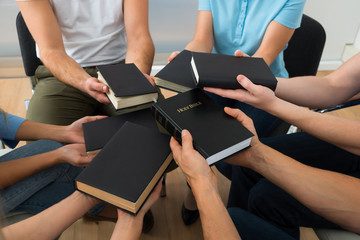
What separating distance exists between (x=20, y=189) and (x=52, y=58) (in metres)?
0.63

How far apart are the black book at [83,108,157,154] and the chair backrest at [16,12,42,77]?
73 cm

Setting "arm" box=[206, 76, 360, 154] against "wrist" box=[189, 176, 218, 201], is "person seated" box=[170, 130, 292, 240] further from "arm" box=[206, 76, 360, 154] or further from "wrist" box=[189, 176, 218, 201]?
"arm" box=[206, 76, 360, 154]

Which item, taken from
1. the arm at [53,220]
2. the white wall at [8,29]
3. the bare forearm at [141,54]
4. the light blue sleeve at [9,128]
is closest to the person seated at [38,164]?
the light blue sleeve at [9,128]

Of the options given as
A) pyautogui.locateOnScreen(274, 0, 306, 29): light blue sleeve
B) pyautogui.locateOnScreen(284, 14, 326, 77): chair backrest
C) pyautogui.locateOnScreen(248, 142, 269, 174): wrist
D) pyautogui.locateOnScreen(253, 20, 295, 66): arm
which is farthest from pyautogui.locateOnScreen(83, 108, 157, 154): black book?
pyautogui.locateOnScreen(284, 14, 326, 77): chair backrest

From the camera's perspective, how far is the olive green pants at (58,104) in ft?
4.13

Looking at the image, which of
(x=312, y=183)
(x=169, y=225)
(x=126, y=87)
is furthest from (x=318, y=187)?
(x=169, y=225)

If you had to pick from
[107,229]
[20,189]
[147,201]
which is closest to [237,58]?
[147,201]

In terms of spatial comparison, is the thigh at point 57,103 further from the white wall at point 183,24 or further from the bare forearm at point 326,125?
the white wall at point 183,24

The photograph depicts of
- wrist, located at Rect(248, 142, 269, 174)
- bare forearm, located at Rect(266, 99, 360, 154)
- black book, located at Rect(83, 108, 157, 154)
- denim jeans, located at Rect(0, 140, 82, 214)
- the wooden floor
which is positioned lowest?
the wooden floor

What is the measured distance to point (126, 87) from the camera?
99cm

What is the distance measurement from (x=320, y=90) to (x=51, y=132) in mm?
1164

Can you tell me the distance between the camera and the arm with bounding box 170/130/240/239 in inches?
28.3

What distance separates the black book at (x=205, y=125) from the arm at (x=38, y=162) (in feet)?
0.97

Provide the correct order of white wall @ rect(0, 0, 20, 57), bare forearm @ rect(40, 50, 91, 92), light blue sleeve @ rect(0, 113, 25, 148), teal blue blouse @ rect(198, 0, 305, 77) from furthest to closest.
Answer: white wall @ rect(0, 0, 20, 57)
teal blue blouse @ rect(198, 0, 305, 77)
bare forearm @ rect(40, 50, 91, 92)
light blue sleeve @ rect(0, 113, 25, 148)
